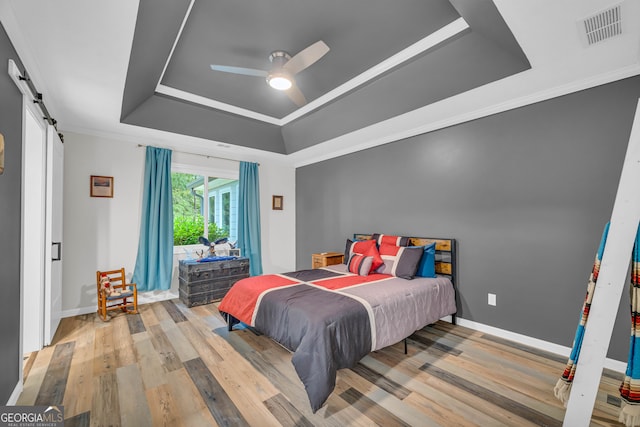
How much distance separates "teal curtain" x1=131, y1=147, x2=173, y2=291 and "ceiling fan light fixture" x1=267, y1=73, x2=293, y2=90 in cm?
263

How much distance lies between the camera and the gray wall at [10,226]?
1.72 meters

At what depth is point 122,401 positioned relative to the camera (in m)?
1.96

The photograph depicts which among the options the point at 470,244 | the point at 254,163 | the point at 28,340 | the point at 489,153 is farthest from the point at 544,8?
the point at 28,340

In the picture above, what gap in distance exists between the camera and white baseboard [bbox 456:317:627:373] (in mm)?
2312

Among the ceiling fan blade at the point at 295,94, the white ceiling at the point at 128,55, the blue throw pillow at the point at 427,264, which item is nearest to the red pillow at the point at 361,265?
the blue throw pillow at the point at 427,264

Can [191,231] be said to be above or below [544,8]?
below

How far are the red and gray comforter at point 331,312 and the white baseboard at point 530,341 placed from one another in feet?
0.91

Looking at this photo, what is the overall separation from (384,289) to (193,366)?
1878 millimetres

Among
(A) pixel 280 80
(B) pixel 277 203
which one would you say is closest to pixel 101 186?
(B) pixel 277 203

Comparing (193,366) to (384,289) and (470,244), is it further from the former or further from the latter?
(470,244)

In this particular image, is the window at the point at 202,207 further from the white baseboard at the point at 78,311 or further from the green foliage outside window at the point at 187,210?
the white baseboard at the point at 78,311

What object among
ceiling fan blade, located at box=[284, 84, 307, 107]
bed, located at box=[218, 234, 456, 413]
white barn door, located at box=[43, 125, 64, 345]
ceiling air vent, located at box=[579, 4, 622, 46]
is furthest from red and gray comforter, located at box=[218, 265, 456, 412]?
ceiling air vent, located at box=[579, 4, 622, 46]

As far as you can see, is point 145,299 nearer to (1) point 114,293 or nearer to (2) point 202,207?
(1) point 114,293

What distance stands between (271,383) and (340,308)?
0.81m
